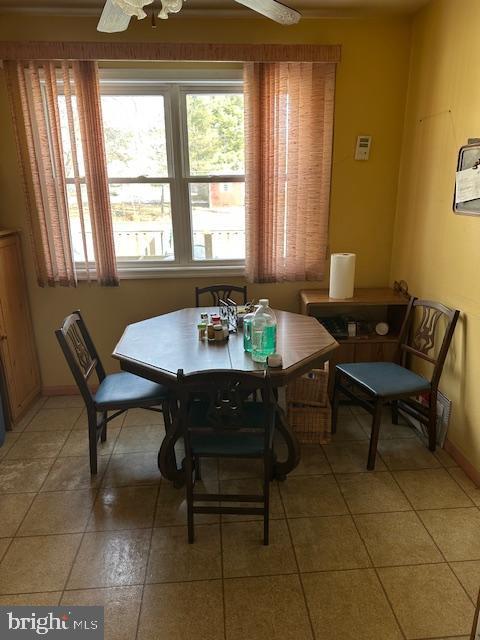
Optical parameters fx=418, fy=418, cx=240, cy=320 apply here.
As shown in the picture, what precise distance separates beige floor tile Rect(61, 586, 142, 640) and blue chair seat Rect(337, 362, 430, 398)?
60.4 inches

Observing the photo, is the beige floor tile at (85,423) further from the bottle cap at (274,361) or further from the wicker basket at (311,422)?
the bottle cap at (274,361)

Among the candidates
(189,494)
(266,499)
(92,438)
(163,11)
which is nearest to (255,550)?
(266,499)

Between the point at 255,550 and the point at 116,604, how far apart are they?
60cm

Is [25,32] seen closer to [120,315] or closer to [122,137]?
[122,137]

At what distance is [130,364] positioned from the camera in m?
2.05

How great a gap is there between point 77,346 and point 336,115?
2.34 metres

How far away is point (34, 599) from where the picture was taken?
1.65 metres

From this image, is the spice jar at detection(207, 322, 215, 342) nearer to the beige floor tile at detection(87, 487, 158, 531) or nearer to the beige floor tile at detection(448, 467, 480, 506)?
the beige floor tile at detection(87, 487, 158, 531)

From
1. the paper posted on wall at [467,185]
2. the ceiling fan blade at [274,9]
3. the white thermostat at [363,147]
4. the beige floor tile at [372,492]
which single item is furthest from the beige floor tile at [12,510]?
the white thermostat at [363,147]

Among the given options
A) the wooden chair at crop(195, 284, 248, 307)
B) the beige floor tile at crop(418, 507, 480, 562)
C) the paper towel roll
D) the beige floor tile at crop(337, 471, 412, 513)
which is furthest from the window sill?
the beige floor tile at crop(418, 507, 480, 562)

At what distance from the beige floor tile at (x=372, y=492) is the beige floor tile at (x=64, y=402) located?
201cm

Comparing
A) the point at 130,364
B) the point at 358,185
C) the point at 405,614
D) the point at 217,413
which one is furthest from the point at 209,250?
the point at 405,614

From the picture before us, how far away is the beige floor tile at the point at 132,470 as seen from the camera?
2.31 m

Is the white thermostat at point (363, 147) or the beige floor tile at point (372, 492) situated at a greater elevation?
the white thermostat at point (363, 147)
